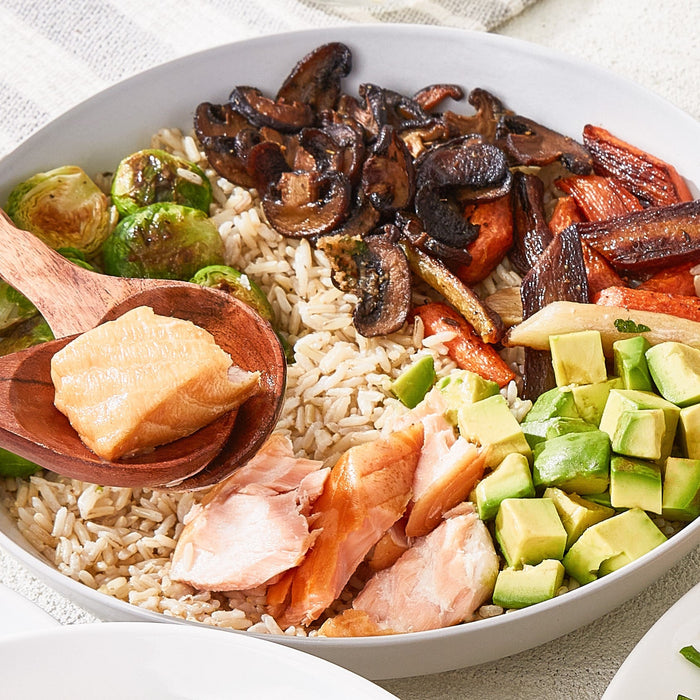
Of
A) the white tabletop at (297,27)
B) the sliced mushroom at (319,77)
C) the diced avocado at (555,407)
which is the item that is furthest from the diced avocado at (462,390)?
the white tabletop at (297,27)

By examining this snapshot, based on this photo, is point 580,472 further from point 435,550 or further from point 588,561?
point 435,550

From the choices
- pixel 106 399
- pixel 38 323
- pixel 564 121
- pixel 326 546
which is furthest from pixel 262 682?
pixel 564 121

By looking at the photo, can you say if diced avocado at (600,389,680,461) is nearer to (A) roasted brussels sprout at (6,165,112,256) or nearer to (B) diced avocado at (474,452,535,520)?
(B) diced avocado at (474,452,535,520)

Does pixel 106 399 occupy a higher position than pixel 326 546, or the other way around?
pixel 106 399

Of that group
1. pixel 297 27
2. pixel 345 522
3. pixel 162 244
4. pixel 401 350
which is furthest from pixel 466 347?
pixel 297 27

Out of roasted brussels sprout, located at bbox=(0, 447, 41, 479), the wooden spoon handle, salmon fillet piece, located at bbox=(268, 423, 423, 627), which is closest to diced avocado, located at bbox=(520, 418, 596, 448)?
salmon fillet piece, located at bbox=(268, 423, 423, 627)

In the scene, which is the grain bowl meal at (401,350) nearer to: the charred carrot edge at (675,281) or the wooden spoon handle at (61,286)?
the charred carrot edge at (675,281)
